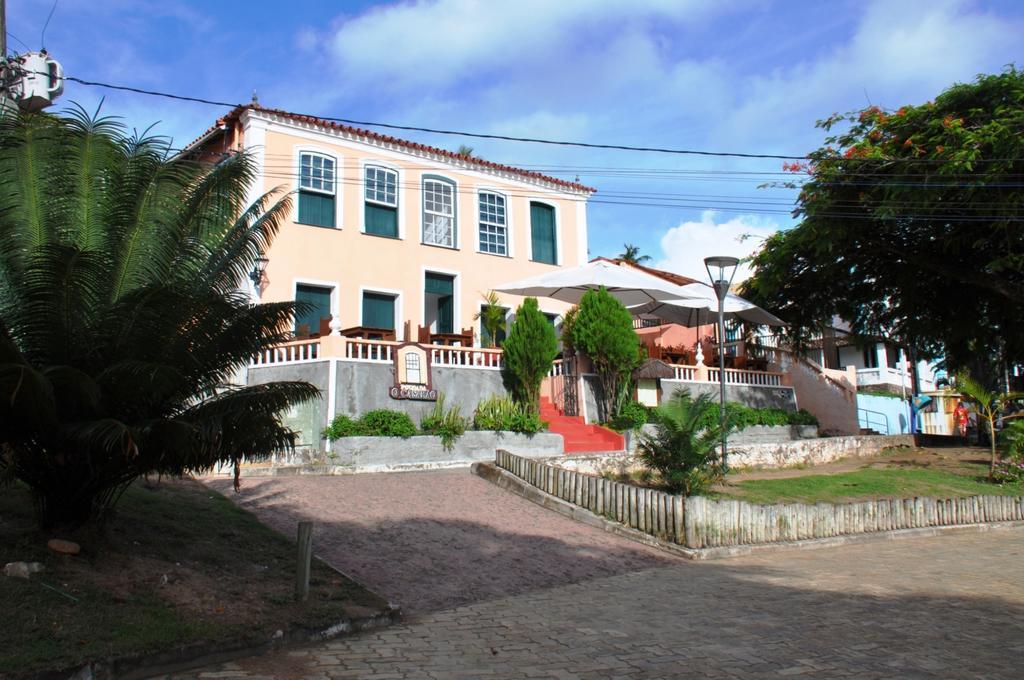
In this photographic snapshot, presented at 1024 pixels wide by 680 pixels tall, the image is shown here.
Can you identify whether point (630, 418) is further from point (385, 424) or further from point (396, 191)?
point (396, 191)

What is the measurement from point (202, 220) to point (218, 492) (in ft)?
16.5

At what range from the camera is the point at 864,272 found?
2289 centimetres

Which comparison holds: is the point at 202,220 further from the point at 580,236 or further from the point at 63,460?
the point at 580,236

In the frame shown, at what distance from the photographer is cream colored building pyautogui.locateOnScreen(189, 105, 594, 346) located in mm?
19859

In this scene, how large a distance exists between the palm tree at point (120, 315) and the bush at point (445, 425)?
7.44 metres

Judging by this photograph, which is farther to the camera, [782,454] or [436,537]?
[782,454]

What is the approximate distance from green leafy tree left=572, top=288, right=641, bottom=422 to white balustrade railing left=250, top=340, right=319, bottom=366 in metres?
6.20

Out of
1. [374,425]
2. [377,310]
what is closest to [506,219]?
[377,310]

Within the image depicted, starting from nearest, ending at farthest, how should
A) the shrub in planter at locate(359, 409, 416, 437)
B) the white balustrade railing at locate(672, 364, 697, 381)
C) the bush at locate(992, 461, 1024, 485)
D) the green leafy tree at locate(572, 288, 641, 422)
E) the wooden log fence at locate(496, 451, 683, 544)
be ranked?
the wooden log fence at locate(496, 451, 683, 544) → the shrub in planter at locate(359, 409, 416, 437) → the bush at locate(992, 461, 1024, 485) → the green leafy tree at locate(572, 288, 641, 422) → the white balustrade railing at locate(672, 364, 697, 381)

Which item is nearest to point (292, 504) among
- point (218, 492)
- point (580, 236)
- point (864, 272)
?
point (218, 492)

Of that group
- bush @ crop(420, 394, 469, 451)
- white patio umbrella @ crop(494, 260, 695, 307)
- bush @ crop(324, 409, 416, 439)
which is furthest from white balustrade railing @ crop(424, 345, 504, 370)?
white patio umbrella @ crop(494, 260, 695, 307)

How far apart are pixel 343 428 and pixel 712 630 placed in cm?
893

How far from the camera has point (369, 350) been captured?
1639 cm

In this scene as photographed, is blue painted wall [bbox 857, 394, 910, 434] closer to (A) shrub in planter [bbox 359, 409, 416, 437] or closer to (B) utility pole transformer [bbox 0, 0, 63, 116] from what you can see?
(A) shrub in planter [bbox 359, 409, 416, 437]
